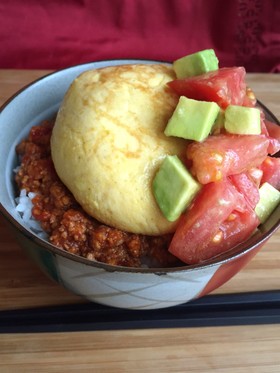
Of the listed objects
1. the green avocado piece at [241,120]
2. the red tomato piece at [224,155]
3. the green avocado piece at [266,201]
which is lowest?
the green avocado piece at [266,201]

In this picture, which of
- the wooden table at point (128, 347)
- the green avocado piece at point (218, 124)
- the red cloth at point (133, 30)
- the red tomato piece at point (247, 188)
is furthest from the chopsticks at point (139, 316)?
the red cloth at point (133, 30)

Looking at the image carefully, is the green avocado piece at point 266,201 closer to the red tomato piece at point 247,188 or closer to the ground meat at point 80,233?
the red tomato piece at point 247,188

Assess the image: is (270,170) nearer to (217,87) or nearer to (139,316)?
(217,87)

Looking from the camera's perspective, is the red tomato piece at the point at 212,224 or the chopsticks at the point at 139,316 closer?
the red tomato piece at the point at 212,224

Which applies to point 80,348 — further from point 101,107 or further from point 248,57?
point 248,57

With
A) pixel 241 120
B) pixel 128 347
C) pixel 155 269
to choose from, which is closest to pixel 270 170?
pixel 241 120

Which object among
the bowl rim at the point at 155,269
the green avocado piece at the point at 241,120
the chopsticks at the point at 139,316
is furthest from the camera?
the chopsticks at the point at 139,316

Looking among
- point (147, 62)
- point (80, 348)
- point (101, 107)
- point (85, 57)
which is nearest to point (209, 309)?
point (80, 348)
